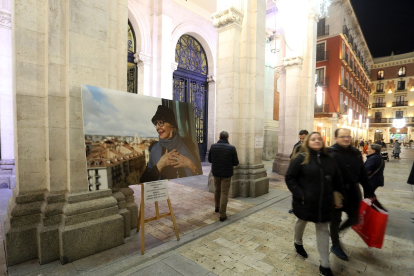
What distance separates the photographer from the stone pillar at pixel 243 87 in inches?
241

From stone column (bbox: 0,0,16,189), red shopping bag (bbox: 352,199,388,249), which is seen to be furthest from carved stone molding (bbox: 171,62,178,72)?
red shopping bag (bbox: 352,199,388,249)

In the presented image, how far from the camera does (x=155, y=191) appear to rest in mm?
3475

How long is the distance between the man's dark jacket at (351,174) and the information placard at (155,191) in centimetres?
258

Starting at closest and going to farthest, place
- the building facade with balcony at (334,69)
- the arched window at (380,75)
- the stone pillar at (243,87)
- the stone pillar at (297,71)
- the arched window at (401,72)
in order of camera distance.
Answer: the stone pillar at (243,87) < the stone pillar at (297,71) < the building facade with balcony at (334,69) < the arched window at (401,72) < the arched window at (380,75)

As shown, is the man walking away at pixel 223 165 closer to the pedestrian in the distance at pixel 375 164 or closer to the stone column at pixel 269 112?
the pedestrian in the distance at pixel 375 164

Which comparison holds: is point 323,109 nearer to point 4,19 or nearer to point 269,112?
point 269,112

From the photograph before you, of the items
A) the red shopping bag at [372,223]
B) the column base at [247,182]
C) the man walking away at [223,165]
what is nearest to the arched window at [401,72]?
the column base at [247,182]

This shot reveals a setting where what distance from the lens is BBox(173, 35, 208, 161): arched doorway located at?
11.6m

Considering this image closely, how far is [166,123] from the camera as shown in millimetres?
3330

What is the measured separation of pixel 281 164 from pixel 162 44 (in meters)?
7.69

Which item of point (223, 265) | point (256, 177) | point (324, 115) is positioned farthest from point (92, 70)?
point (324, 115)

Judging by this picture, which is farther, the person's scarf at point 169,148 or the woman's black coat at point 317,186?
the person's scarf at point 169,148

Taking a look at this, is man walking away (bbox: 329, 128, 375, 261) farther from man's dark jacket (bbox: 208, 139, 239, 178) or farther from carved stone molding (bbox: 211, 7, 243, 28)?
carved stone molding (bbox: 211, 7, 243, 28)

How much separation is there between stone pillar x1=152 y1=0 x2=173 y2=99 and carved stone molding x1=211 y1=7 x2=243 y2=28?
4364 mm
